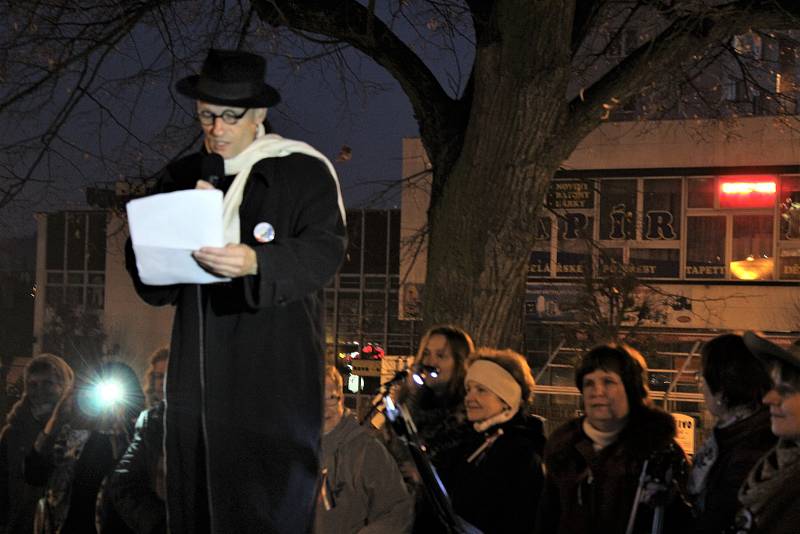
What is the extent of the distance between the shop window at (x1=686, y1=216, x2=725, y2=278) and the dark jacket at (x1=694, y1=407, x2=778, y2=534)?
75.6 ft

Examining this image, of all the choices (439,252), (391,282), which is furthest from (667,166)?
(439,252)

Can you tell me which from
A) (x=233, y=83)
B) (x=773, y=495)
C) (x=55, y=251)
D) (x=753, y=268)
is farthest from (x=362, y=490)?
(x=55, y=251)

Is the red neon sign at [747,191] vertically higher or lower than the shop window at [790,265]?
higher

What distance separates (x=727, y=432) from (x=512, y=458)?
0.91 m

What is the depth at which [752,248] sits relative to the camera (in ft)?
86.7

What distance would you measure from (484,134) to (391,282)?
94.7ft

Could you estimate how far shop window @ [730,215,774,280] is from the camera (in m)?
26.1

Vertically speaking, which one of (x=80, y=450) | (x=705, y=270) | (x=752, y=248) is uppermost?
(x=752, y=248)

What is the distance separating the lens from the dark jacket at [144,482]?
13.7 feet

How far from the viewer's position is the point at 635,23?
880 cm

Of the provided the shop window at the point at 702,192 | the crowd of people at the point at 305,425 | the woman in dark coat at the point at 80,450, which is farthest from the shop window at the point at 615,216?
the woman in dark coat at the point at 80,450

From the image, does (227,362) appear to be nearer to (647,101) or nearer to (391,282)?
(647,101)

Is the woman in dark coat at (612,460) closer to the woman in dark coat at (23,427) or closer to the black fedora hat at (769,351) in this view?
the black fedora hat at (769,351)

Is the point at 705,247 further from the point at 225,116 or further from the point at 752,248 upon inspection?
the point at 225,116
